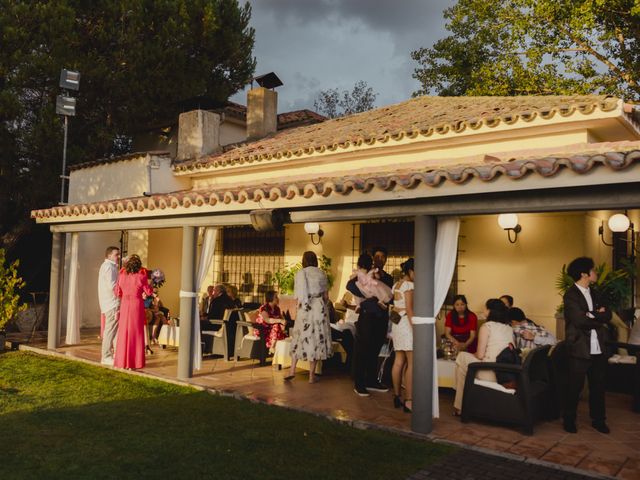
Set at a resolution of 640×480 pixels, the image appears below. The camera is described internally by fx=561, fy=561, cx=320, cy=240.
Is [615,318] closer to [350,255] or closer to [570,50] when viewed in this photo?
[350,255]

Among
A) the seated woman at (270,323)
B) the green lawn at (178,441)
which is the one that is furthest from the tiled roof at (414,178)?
the green lawn at (178,441)

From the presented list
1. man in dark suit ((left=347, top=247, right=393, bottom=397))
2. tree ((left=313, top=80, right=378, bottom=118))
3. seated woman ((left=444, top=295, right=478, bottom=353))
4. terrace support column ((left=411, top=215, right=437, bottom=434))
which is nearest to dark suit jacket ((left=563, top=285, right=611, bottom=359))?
terrace support column ((left=411, top=215, right=437, bottom=434))

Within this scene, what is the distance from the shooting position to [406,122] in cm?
1057

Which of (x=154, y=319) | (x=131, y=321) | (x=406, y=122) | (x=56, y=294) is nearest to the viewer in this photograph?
(x=131, y=321)

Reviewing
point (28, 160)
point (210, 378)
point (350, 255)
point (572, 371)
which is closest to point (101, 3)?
point (28, 160)

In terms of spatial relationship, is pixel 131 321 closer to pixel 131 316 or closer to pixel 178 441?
pixel 131 316

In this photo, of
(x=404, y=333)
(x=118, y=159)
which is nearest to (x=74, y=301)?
(x=118, y=159)

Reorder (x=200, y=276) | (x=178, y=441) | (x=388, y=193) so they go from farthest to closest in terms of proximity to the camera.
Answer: (x=200, y=276) → (x=388, y=193) → (x=178, y=441)

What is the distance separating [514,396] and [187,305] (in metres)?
4.36

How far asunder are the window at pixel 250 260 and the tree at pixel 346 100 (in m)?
19.1

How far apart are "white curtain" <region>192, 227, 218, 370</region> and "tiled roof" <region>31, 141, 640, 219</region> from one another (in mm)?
700

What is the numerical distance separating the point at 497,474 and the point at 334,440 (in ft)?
4.75

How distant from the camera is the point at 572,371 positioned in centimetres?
526

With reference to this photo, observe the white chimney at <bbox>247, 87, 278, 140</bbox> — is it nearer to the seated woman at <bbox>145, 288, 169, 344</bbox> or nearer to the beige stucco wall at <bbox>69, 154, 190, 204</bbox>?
the beige stucco wall at <bbox>69, 154, 190, 204</bbox>
